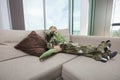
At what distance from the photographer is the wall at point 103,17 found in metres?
3.12

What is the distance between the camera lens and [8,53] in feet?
3.56

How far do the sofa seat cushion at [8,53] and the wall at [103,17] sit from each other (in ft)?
9.65

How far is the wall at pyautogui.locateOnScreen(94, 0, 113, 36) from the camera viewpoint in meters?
3.12

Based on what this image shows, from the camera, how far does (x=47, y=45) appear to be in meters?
1.36

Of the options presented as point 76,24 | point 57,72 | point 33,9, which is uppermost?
point 33,9

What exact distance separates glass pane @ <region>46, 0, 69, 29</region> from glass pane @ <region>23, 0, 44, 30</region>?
0.80ft

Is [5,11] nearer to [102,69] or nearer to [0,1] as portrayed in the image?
[0,1]

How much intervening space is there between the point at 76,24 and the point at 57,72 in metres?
3.11

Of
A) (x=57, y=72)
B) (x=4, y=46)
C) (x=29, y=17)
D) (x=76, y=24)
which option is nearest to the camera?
(x=57, y=72)

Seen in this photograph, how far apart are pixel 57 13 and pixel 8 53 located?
8.42ft

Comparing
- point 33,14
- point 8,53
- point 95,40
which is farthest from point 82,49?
point 33,14

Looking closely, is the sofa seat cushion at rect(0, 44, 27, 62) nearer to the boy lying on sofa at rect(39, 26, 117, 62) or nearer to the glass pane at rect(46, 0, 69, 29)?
the boy lying on sofa at rect(39, 26, 117, 62)

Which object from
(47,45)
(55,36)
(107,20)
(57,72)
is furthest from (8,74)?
(107,20)

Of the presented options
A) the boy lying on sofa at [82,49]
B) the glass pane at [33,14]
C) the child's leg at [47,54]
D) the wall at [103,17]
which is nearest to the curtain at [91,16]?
the wall at [103,17]
